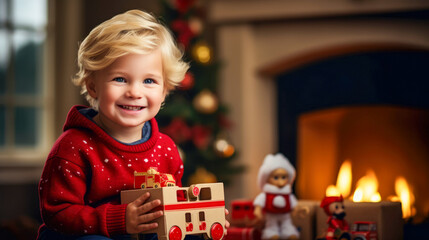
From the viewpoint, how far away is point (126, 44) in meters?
1.24

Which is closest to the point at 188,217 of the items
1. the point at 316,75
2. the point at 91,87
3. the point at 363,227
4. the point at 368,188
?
the point at 91,87

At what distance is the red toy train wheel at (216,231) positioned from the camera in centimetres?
124

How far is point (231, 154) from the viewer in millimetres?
2871

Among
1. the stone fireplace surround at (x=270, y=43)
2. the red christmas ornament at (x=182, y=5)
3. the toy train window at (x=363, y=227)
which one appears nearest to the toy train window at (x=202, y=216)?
the toy train window at (x=363, y=227)

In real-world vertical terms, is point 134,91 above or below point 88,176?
above

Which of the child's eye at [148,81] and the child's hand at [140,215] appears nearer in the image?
the child's hand at [140,215]

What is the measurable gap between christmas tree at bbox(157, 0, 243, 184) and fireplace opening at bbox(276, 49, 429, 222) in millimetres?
346

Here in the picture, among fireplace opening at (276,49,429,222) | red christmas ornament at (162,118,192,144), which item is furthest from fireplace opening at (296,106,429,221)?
red christmas ornament at (162,118,192,144)

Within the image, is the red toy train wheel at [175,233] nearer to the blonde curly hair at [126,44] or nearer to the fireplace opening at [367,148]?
the blonde curly hair at [126,44]

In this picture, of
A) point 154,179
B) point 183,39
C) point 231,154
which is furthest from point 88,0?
point 154,179

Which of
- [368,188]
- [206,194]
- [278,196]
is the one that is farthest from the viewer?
[368,188]

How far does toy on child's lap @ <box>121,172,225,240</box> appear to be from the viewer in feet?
3.81

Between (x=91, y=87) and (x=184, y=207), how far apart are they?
1.16ft

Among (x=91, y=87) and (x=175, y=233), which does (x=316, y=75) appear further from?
(x=175, y=233)
